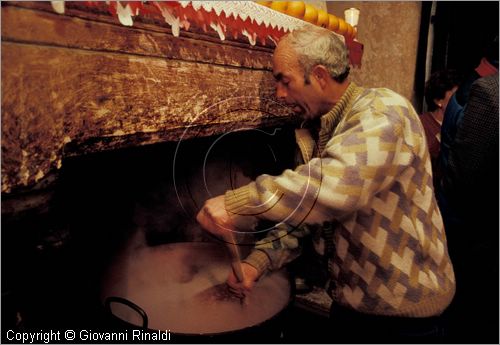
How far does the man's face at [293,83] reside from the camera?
6.38 ft

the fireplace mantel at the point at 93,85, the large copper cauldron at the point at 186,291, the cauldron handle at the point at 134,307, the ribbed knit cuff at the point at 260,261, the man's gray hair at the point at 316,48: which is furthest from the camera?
the large copper cauldron at the point at 186,291

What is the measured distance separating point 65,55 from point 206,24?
844mm

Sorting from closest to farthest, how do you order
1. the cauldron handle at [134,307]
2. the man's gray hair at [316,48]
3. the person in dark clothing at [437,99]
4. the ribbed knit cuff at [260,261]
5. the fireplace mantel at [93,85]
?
the fireplace mantel at [93,85] < the cauldron handle at [134,307] < the man's gray hair at [316,48] < the ribbed knit cuff at [260,261] < the person in dark clothing at [437,99]

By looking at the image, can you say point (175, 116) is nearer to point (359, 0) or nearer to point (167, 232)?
point (167, 232)

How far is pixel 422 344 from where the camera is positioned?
80.4 inches

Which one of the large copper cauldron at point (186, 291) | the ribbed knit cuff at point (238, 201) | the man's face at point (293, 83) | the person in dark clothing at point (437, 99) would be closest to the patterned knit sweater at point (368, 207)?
the ribbed knit cuff at point (238, 201)

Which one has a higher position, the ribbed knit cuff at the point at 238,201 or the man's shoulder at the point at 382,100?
the man's shoulder at the point at 382,100

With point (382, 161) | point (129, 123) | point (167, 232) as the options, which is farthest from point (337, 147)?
point (167, 232)

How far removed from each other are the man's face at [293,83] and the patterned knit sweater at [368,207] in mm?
133

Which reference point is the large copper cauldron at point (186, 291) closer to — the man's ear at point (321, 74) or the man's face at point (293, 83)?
the man's face at point (293, 83)

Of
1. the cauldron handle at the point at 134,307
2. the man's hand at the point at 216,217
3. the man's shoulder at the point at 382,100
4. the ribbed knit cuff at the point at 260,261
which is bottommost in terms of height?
the cauldron handle at the point at 134,307

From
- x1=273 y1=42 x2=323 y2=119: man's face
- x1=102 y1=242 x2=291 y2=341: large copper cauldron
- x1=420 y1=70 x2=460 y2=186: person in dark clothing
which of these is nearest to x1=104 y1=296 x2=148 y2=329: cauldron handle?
x1=102 y1=242 x2=291 y2=341: large copper cauldron

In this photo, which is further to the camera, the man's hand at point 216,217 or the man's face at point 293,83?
the man's face at point 293,83

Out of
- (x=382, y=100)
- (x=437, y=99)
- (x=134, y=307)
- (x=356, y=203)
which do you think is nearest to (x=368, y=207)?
(x=356, y=203)
